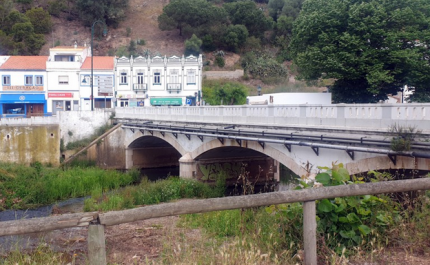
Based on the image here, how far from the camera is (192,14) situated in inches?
2667

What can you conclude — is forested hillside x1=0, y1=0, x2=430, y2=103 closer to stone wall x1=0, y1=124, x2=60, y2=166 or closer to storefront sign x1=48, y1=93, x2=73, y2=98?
storefront sign x1=48, y1=93, x2=73, y2=98

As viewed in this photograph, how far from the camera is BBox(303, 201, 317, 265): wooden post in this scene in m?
3.98

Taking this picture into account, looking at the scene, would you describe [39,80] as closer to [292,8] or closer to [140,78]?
[140,78]

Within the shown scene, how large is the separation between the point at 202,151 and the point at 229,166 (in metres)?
3.89

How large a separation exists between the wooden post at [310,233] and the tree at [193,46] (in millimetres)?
59316

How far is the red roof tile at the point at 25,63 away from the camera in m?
45.6

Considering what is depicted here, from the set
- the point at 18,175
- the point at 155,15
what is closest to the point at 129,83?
the point at 18,175

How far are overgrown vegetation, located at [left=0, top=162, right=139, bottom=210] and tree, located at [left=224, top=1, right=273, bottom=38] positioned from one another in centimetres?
4591

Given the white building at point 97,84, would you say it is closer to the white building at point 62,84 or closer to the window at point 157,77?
the white building at point 62,84

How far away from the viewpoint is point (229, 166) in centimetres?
2633

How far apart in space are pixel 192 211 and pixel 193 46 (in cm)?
5959

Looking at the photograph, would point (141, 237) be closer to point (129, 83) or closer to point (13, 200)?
point (13, 200)

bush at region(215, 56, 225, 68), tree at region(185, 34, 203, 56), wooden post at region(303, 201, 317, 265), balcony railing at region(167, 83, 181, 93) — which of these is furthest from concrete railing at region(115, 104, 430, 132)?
tree at region(185, 34, 203, 56)

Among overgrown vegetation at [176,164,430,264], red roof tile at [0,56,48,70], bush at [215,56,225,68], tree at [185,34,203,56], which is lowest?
overgrown vegetation at [176,164,430,264]
